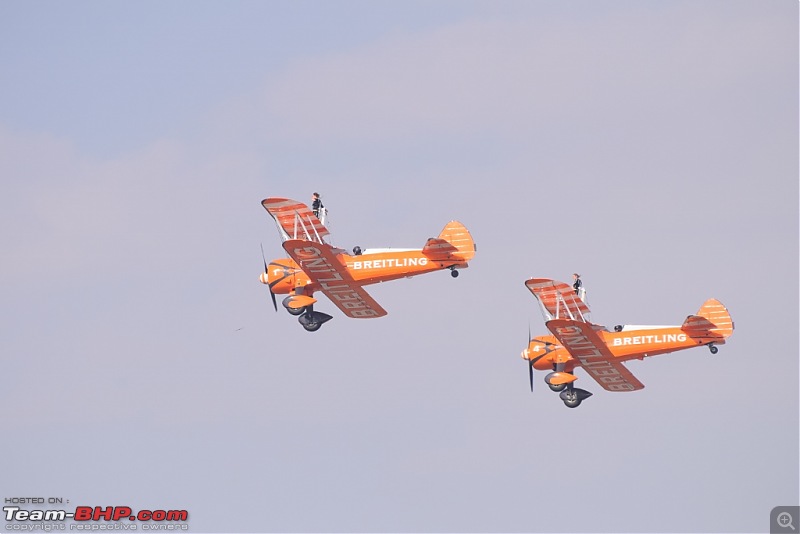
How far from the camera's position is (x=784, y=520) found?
339ft

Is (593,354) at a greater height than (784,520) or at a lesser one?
greater

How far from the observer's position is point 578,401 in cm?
11406

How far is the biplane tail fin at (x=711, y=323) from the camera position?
110 meters

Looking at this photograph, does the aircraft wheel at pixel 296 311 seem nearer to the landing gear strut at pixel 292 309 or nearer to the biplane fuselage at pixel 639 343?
the landing gear strut at pixel 292 309

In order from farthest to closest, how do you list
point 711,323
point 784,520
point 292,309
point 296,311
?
point 296,311
point 292,309
point 711,323
point 784,520

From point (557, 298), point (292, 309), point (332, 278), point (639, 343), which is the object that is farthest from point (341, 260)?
point (639, 343)

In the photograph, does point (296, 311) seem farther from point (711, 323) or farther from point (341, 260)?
point (711, 323)

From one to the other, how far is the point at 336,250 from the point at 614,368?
41.9 feet

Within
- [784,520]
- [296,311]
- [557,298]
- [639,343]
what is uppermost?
[557,298]

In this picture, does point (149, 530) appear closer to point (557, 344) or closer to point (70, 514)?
point (70, 514)

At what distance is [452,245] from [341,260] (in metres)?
4.64

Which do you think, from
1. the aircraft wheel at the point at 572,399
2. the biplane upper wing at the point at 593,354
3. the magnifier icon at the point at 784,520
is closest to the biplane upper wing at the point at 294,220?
the biplane upper wing at the point at 593,354

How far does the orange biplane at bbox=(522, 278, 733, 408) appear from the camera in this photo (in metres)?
110

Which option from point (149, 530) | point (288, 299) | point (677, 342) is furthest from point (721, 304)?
point (149, 530)
